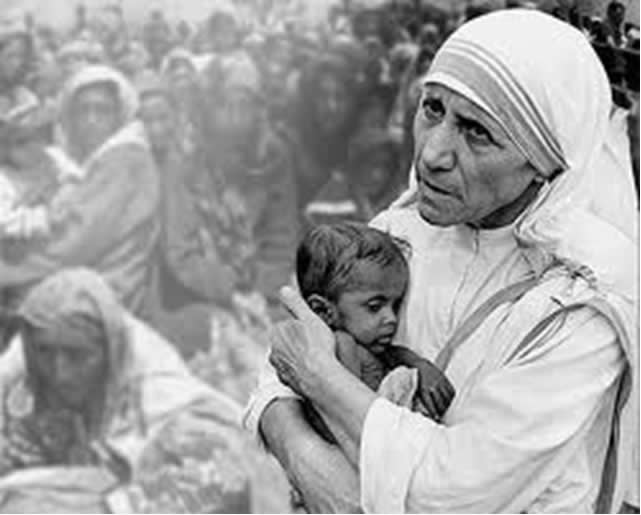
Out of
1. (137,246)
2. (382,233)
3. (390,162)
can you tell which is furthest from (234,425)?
(382,233)

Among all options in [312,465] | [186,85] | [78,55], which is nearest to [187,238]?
[186,85]

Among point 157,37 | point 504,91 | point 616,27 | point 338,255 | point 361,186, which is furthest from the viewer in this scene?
point 361,186

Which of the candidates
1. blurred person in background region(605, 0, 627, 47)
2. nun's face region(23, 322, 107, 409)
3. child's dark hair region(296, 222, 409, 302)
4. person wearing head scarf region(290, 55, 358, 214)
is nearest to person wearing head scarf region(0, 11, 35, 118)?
nun's face region(23, 322, 107, 409)

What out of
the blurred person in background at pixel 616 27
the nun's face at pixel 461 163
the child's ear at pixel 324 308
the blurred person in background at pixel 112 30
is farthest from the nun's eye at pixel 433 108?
the blurred person in background at pixel 112 30

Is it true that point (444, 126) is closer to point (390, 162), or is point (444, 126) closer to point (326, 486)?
point (326, 486)

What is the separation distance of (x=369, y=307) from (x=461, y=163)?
25cm

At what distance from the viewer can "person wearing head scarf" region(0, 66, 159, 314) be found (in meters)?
5.72

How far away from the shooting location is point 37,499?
5.66 metres

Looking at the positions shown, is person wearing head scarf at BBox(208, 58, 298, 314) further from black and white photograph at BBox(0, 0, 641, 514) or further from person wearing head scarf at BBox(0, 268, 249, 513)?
person wearing head scarf at BBox(0, 268, 249, 513)

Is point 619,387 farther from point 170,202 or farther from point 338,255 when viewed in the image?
point 170,202

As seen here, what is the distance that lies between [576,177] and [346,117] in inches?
160

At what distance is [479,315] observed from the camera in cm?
192

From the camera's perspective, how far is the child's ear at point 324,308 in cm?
198

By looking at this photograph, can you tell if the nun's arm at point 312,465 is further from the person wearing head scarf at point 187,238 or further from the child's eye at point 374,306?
the person wearing head scarf at point 187,238
